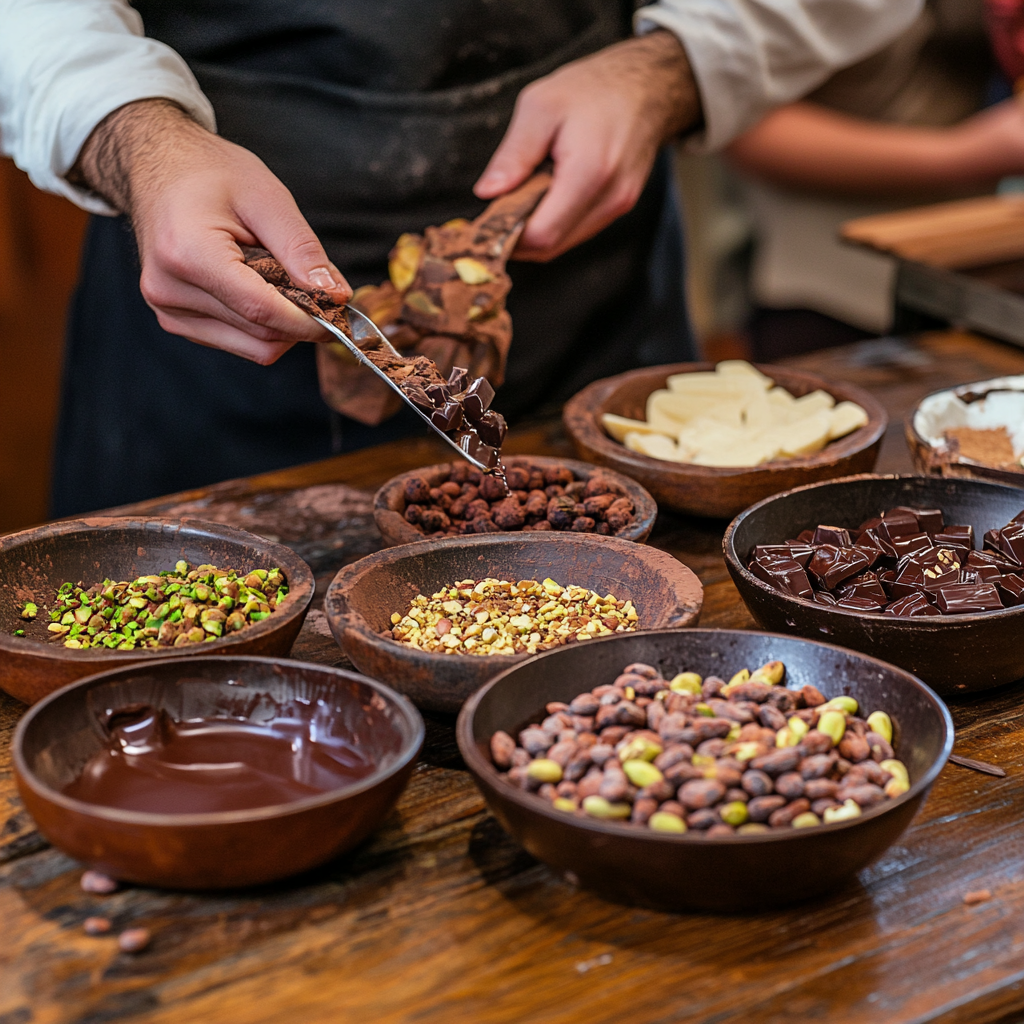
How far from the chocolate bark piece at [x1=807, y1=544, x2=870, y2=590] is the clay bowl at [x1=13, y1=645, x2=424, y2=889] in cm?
56

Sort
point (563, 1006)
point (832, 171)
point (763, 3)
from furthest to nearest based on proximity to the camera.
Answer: point (832, 171)
point (763, 3)
point (563, 1006)

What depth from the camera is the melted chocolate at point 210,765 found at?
3.34ft

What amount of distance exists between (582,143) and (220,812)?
132 centimetres

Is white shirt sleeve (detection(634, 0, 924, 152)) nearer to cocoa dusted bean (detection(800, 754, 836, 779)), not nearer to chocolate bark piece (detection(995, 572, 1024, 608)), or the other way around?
chocolate bark piece (detection(995, 572, 1024, 608))

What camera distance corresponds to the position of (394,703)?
1063 millimetres

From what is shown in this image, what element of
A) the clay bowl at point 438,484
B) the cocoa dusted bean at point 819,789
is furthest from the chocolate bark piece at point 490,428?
the cocoa dusted bean at point 819,789

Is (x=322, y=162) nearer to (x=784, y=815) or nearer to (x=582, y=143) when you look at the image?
(x=582, y=143)

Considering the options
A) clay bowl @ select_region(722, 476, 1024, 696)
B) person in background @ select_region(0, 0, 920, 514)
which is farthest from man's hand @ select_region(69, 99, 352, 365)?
clay bowl @ select_region(722, 476, 1024, 696)

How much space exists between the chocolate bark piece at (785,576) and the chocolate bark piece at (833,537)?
0.08m

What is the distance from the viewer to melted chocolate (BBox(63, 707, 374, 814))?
1.02 metres

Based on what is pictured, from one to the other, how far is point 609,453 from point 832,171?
1.93 meters

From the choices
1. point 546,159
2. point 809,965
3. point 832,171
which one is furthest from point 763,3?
point 809,965

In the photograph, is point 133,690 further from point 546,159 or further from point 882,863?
point 546,159

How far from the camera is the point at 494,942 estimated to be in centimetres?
96
